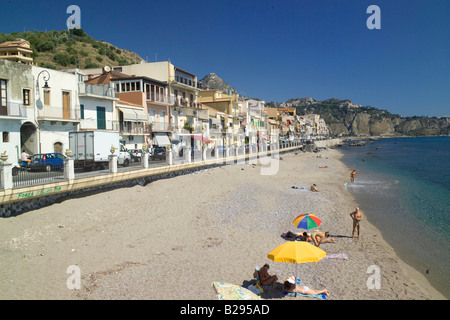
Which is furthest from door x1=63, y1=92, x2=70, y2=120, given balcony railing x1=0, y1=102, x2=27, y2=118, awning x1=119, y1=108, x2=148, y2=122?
awning x1=119, y1=108, x2=148, y2=122

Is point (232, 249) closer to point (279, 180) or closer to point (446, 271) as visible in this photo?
point (446, 271)

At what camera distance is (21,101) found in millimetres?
19938

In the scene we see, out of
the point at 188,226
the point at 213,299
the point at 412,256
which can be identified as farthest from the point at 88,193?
the point at 412,256

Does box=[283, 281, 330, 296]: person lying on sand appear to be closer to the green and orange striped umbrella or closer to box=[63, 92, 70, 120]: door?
the green and orange striped umbrella

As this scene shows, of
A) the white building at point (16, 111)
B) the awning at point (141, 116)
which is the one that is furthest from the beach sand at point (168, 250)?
the awning at point (141, 116)

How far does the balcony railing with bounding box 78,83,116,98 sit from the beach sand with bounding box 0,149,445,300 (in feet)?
37.2

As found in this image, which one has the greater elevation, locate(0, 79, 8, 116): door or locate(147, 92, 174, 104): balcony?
locate(147, 92, 174, 104): balcony

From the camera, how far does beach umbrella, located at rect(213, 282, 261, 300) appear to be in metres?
7.99

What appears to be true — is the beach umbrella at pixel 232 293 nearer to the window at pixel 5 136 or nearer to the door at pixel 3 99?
the window at pixel 5 136

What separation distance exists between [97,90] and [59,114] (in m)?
5.01

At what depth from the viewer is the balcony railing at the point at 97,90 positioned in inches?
Answer: 979

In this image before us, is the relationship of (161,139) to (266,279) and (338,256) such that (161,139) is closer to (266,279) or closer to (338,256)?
(338,256)

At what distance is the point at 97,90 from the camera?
1050 inches
